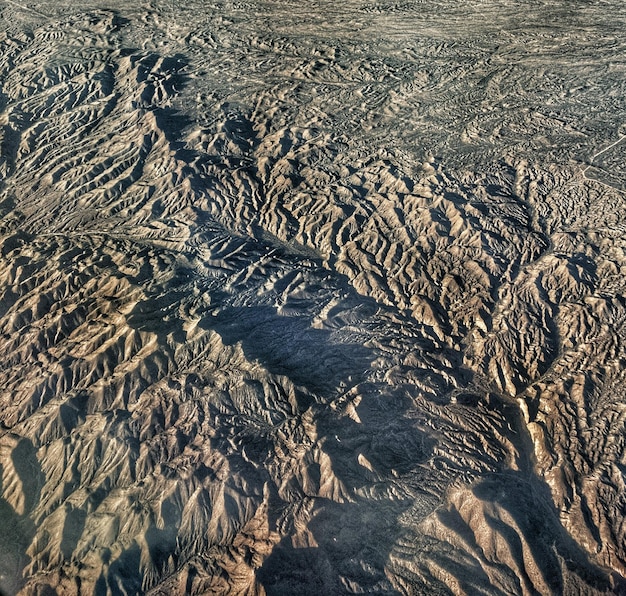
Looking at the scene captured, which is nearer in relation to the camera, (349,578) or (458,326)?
(349,578)

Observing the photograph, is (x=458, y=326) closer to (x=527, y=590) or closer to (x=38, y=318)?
(x=527, y=590)

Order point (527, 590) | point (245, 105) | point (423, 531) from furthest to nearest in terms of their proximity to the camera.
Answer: point (245, 105)
point (423, 531)
point (527, 590)

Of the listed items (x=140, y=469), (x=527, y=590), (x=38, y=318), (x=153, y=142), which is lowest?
(x=527, y=590)

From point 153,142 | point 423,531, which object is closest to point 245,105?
point 153,142

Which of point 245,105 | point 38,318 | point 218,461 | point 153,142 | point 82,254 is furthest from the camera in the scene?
point 245,105

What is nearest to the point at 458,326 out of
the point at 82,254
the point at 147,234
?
the point at 147,234

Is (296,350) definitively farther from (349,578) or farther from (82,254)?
(82,254)

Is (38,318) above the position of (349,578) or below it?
above
